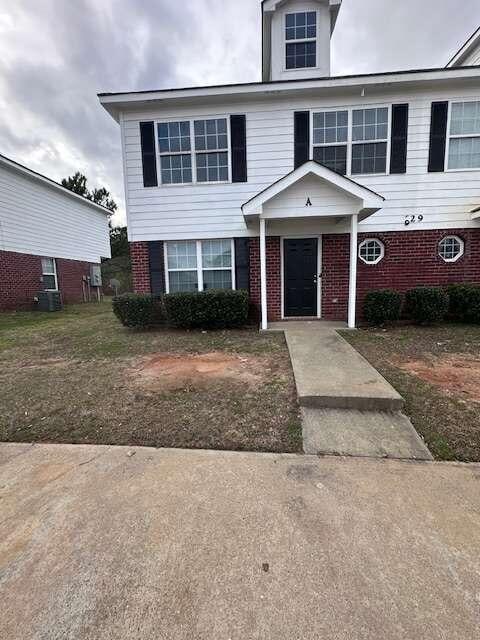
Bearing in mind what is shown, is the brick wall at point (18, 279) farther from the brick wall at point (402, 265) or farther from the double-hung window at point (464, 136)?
the double-hung window at point (464, 136)

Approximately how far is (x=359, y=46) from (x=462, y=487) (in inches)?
601

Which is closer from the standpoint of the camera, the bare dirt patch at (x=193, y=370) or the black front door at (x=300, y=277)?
the bare dirt patch at (x=193, y=370)

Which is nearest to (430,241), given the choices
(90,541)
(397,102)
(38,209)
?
(397,102)

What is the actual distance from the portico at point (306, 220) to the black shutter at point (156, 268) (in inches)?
99.0

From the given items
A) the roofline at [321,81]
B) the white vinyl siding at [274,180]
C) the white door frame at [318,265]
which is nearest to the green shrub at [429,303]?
the white vinyl siding at [274,180]

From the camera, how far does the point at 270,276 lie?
Result: 8227mm

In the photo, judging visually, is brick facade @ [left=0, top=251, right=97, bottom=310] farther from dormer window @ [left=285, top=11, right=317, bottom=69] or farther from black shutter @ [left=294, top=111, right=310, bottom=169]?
dormer window @ [left=285, top=11, right=317, bottom=69]

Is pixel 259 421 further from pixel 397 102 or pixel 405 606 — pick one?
pixel 397 102

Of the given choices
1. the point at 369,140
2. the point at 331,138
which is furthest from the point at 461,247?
the point at 331,138

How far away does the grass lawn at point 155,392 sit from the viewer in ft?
9.95

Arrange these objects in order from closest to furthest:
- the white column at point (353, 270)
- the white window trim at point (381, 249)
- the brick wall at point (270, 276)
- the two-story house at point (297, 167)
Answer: the white column at point (353, 270) < the two-story house at point (297, 167) < the white window trim at point (381, 249) < the brick wall at point (270, 276)

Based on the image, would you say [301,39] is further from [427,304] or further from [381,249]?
[427,304]

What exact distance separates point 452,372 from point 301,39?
31.8 ft

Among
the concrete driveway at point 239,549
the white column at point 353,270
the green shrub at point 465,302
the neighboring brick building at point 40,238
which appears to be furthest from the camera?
the neighboring brick building at point 40,238
